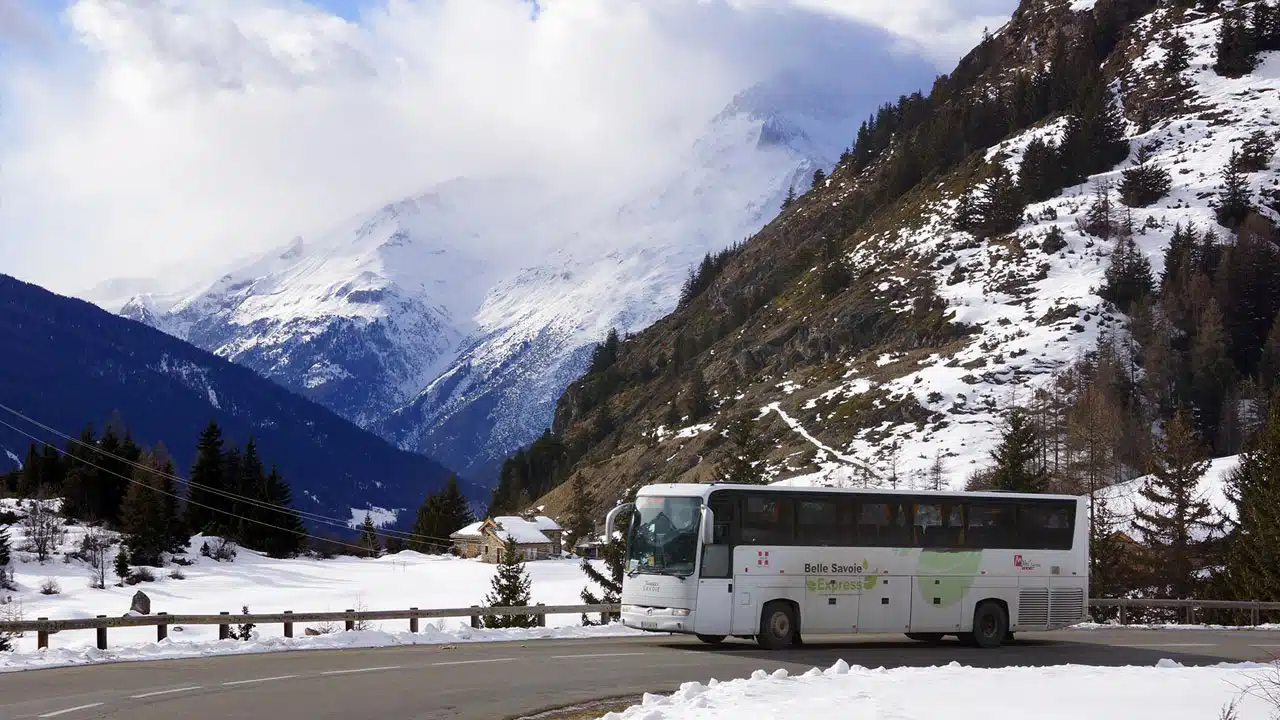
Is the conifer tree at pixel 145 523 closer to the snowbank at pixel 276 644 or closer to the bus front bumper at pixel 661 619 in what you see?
the snowbank at pixel 276 644

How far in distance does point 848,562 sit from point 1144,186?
451 ft

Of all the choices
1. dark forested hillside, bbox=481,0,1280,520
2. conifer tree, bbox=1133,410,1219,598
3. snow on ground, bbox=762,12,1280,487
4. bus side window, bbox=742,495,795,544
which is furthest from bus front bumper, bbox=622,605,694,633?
snow on ground, bbox=762,12,1280,487

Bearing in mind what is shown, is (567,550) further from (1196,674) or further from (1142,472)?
(1196,674)

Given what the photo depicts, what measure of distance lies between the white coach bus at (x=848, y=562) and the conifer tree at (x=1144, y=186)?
13143 cm

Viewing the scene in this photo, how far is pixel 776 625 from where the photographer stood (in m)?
27.6

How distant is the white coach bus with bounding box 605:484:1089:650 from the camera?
88.9 feet

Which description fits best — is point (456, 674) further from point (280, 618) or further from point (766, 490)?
point (280, 618)

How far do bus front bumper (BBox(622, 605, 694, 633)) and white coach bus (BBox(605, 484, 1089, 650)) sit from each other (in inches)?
1.1

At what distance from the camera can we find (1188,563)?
64.4 m

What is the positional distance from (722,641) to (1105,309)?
108m

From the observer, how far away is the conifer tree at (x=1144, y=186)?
14888 centimetres

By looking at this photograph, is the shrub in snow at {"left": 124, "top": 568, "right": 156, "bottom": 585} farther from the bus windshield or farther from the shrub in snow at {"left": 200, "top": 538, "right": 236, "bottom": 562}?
the bus windshield

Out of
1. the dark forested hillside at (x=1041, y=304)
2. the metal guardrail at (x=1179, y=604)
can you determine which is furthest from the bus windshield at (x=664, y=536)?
the dark forested hillside at (x=1041, y=304)

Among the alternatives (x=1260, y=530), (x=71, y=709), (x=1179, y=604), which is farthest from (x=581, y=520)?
(x=71, y=709)
